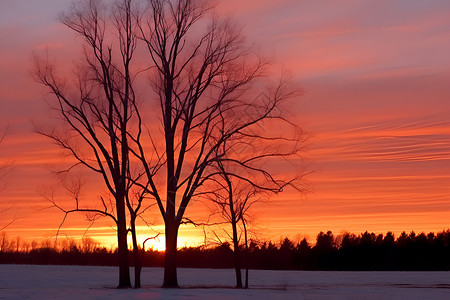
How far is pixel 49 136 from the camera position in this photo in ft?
139

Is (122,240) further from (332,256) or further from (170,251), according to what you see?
(332,256)

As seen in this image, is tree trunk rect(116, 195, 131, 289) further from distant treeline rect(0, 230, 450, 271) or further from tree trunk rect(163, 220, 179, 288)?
distant treeline rect(0, 230, 450, 271)

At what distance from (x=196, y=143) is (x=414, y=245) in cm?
9621

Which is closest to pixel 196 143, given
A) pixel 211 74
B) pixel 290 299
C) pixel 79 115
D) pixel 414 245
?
pixel 211 74

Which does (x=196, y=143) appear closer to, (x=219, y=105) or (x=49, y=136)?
(x=219, y=105)

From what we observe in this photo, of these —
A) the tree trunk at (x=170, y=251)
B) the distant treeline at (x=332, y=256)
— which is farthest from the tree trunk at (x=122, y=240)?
the distant treeline at (x=332, y=256)

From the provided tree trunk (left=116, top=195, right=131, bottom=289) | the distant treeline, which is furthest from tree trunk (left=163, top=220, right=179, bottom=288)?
the distant treeline

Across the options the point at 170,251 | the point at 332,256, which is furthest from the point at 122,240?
the point at 332,256

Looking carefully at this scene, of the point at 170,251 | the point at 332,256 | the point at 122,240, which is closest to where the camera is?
the point at 170,251

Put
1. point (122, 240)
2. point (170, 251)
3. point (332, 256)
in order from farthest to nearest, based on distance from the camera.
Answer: point (332, 256) → point (122, 240) → point (170, 251)

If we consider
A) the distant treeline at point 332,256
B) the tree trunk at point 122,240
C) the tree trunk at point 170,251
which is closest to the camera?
the tree trunk at point 170,251

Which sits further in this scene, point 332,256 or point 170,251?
point 332,256

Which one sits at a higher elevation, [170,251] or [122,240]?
[122,240]

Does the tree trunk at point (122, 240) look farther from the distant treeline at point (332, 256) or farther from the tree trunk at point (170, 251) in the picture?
the distant treeline at point (332, 256)
